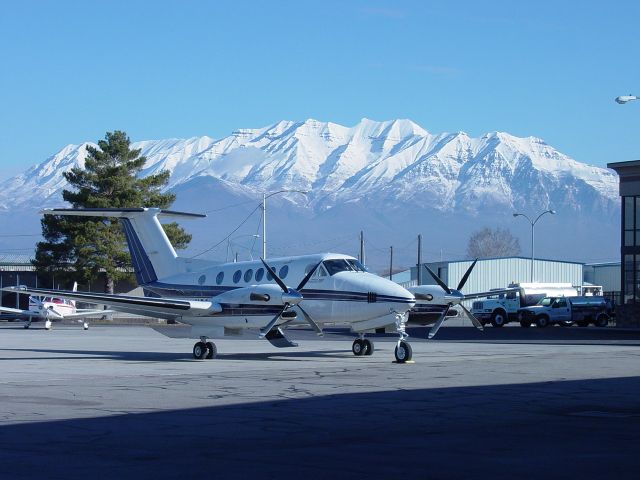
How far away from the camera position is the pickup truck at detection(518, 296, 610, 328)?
65000 mm

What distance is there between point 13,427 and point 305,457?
4.81m

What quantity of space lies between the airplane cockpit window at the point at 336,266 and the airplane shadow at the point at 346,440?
1084 cm

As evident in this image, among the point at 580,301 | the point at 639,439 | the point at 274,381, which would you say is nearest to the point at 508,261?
the point at 580,301

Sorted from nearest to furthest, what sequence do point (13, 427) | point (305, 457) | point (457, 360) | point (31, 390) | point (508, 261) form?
point (305, 457)
point (13, 427)
point (31, 390)
point (457, 360)
point (508, 261)

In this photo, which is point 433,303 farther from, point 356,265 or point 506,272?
point 506,272

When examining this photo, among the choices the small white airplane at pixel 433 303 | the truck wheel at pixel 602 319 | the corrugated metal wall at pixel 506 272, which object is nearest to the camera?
the small white airplane at pixel 433 303

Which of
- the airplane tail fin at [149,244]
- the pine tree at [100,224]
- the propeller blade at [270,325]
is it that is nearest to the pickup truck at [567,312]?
the pine tree at [100,224]

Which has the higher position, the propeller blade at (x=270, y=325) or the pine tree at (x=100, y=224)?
the pine tree at (x=100, y=224)

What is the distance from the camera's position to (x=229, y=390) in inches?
772

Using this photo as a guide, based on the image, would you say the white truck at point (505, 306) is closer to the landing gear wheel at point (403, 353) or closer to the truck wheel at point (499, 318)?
the truck wheel at point (499, 318)

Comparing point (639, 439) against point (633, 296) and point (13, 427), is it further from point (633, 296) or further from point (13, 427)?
point (633, 296)

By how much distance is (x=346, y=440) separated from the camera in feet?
42.0

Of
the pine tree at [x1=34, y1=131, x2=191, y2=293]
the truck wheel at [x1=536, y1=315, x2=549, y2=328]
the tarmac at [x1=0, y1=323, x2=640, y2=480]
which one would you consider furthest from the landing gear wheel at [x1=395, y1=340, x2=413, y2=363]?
the pine tree at [x1=34, y1=131, x2=191, y2=293]

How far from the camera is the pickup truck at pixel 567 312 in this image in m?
65.0
